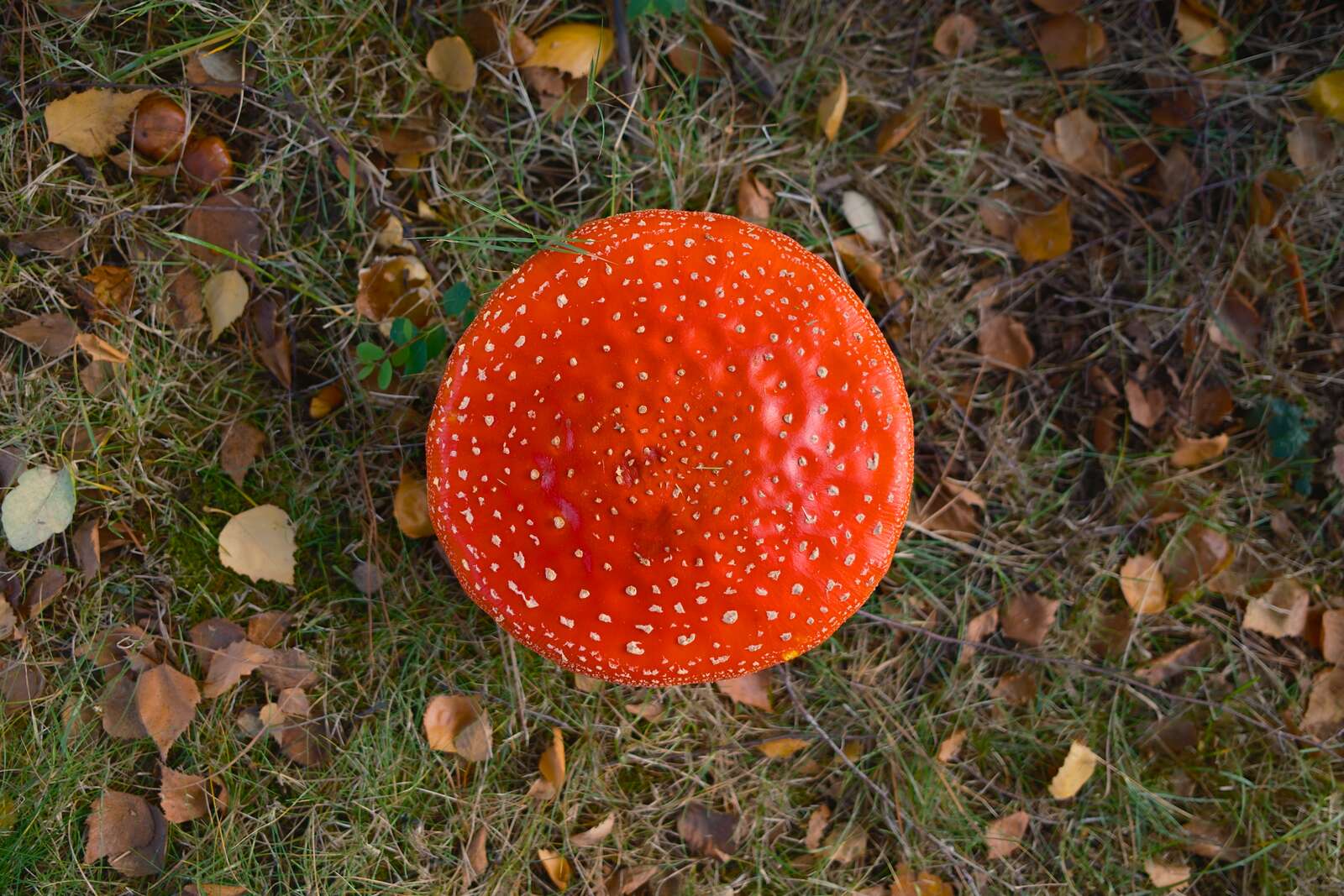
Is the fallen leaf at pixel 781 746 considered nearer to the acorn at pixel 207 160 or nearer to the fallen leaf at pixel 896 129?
the fallen leaf at pixel 896 129

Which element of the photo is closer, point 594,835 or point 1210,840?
point 594,835

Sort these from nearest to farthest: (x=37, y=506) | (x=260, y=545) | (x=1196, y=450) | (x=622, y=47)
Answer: (x=37, y=506)
(x=260, y=545)
(x=622, y=47)
(x=1196, y=450)

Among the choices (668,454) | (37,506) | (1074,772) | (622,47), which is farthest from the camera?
(1074,772)

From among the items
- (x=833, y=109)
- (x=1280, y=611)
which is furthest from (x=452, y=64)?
(x=1280, y=611)

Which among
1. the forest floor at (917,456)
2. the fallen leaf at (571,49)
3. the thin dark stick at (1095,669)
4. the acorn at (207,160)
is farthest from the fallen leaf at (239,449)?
the thin dark stick at (1095,669)

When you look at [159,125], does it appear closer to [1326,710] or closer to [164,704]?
[164,704]

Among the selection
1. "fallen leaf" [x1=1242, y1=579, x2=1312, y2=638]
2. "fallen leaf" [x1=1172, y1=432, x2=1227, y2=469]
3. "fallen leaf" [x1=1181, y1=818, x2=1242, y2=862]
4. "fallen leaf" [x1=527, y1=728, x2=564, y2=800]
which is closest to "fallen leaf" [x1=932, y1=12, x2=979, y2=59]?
"fallen leaf" [x1=1172, y1=432, x2=1227, y2=469]

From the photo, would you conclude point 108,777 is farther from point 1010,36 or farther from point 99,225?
point 1010,36

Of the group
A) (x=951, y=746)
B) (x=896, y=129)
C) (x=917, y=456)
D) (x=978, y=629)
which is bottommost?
(x=951, y=746)
